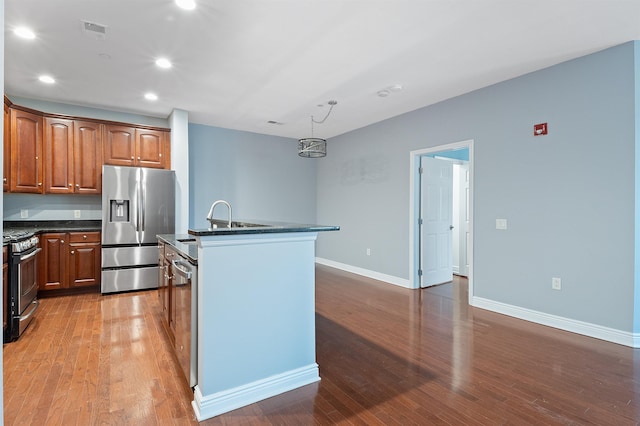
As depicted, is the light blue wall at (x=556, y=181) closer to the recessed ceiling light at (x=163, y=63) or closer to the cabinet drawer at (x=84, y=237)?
the recessed ceiling light at (x=163, y=63)

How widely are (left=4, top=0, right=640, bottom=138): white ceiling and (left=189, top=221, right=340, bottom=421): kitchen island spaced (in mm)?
1739

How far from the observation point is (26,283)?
3.46 meters

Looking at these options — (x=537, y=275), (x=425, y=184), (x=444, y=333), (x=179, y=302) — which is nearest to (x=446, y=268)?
(x=425, y=184)

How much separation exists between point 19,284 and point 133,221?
1608mm

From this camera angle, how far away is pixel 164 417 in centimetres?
199

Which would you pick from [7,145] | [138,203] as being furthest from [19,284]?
[7,145]

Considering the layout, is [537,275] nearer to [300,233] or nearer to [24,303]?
[300,233]

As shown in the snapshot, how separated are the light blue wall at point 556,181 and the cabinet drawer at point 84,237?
15.3ft

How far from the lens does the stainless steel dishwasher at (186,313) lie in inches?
84.1

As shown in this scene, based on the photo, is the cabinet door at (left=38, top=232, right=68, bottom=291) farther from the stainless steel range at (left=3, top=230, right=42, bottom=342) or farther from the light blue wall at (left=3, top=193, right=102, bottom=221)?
the stainless steel range at (left=3, top=230, right=42, bottom=342)

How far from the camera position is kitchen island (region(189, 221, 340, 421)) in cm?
204

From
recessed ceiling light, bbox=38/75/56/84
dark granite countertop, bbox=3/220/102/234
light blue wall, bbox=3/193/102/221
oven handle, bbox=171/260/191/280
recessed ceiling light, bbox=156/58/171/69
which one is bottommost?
oven handle, bbox=171/260/191/280

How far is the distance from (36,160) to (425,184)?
531 cm

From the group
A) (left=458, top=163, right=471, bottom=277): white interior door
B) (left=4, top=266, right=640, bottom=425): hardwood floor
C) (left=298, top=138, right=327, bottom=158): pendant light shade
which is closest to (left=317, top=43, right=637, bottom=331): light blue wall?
(left=4, top=266, right=640, bottom=425): hardwood floor
